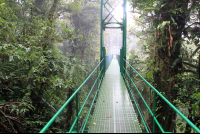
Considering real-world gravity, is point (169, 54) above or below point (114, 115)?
above

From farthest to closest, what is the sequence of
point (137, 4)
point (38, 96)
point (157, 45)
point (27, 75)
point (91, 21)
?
point (91, 21) < point (137, 4) < point (157, 45) < point (38, 96) < point (27, 75)

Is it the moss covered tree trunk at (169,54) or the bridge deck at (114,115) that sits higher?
the moss covered tree trunk at (169,54)

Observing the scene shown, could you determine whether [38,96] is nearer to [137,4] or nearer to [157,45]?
[157,45]

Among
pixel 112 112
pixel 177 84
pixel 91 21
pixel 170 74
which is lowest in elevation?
pixel 112 112

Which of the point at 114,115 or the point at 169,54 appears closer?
the point at 114,115

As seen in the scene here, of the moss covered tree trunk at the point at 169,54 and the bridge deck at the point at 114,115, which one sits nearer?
the bridge deck at the point at 114,115

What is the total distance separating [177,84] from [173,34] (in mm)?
1757

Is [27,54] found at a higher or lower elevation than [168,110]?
higher

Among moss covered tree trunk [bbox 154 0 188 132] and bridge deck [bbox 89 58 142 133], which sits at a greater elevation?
moss covered tree trunk [bbox 154 0 188 132]

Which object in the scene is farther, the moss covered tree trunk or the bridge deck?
the moss covered tree trunk

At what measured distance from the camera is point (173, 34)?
205 inches

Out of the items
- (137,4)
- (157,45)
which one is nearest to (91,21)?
(137,4)

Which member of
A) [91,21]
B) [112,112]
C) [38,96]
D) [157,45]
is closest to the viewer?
[112,112]

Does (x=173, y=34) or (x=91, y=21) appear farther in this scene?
(x=91, y=21)
